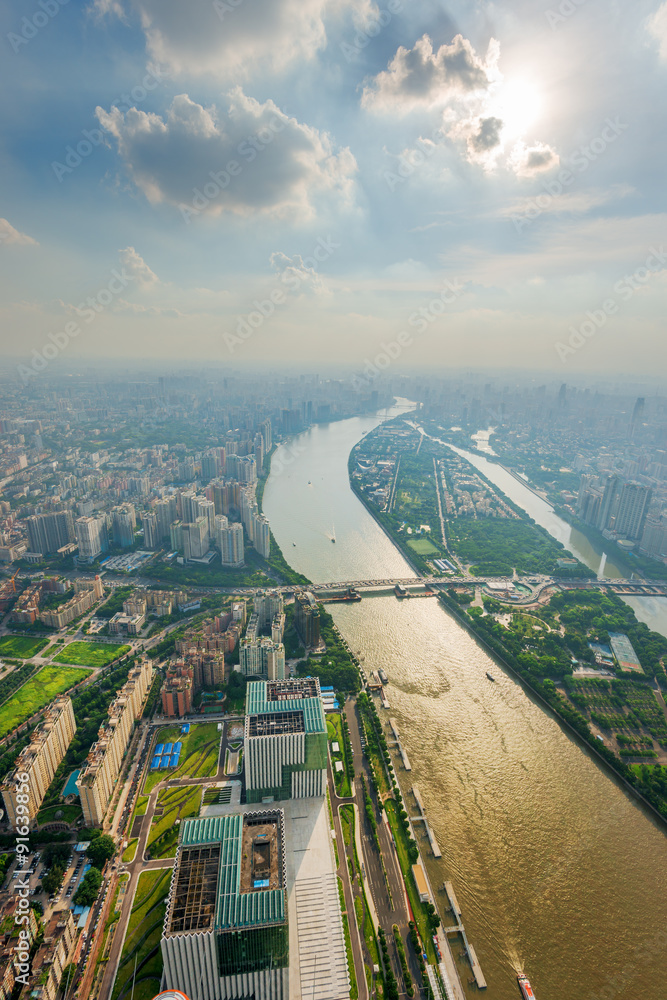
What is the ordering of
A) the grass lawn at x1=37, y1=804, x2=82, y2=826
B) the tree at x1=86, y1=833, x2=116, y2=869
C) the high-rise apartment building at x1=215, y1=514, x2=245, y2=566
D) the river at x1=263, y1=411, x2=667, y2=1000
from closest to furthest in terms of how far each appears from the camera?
the river at x1=263, y1=411, x2=667, y2=1000
the tree at x1=86, y1=833, x2=116, y2=869
the grass lawn at x1=37, y1=804, x2=82, y2=826
the high-rise apartment building at x1=215, y1=514, x2=245, y2=566

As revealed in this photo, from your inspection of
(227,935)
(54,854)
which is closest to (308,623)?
(54,854)

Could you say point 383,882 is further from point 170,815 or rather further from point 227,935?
point 170,815

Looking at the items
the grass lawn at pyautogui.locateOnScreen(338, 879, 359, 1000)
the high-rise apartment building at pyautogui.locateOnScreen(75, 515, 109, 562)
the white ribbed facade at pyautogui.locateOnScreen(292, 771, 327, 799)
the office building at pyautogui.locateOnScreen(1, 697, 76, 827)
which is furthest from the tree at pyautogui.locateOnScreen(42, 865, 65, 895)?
the high-rise apartment building at pyautogui.locateOnScreen(75, 515, 109, 562)

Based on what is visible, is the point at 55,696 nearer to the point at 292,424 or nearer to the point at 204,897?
the point at 204,897

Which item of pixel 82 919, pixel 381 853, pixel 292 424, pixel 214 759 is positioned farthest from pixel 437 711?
pixel 292 424

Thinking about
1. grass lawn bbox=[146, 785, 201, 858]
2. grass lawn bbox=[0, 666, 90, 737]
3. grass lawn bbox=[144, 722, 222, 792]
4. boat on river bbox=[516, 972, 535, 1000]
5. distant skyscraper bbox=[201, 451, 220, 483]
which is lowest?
Result: boat on river bbox=[516, 972, 535, 1000]

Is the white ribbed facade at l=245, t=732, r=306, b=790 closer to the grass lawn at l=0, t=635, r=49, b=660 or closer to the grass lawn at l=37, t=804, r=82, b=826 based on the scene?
the grass lawn at l=37, t=804, r=82, b=826

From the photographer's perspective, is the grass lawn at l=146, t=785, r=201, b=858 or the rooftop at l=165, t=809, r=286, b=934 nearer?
the rooftop at l=165, t=809, r=286, b=934
